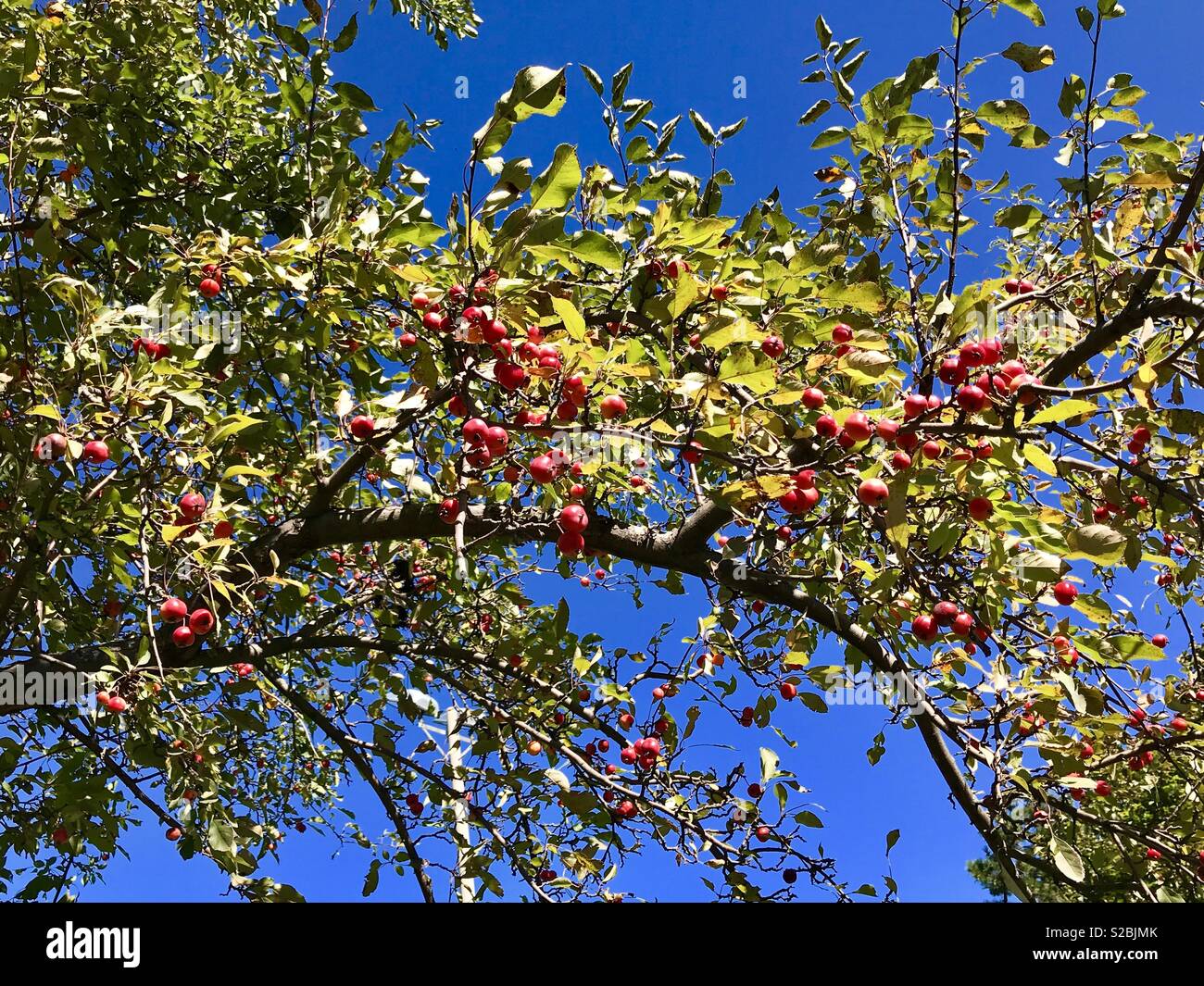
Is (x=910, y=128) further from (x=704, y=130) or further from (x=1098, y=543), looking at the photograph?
(x=1098, y=543)

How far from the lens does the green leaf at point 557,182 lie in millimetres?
1748

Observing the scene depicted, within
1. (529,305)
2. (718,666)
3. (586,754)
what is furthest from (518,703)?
(529,305)

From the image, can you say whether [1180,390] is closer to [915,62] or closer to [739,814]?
[915,62]

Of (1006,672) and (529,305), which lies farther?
(1006,672)

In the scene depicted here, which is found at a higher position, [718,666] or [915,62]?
[915,62]

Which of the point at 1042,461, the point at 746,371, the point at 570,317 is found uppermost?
the point at 570,317

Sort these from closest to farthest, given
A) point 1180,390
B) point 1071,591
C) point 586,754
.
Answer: point 1071,591, point 1180,390, point 586,754

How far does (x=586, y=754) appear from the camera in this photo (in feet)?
12.6

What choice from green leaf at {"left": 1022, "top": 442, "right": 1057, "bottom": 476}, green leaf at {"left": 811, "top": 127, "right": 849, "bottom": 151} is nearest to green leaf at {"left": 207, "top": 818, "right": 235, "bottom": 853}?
green leaf at {"left": 1022, "top": 442, "right": 1057, "bottom": 476}

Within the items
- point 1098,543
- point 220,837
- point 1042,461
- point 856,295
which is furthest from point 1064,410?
point 220,837

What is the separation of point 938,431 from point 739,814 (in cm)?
229

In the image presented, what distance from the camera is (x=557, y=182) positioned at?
176cm

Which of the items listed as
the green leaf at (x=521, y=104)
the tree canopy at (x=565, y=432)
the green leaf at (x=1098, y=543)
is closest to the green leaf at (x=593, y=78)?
the tree canopy at (x=565, y=432)

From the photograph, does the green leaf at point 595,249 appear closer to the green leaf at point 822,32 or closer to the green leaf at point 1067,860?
the green leaf at point 822,32
